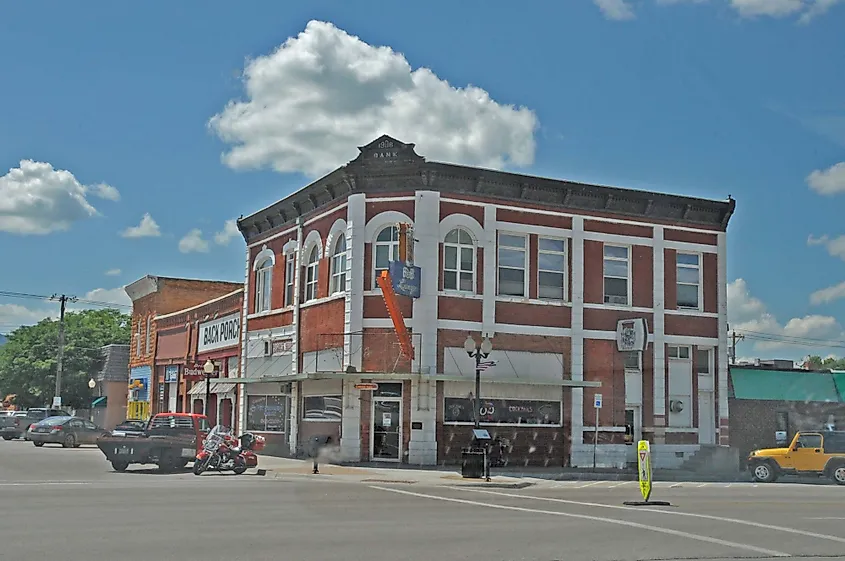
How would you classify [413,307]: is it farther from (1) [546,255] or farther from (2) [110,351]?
(2) [110,351]

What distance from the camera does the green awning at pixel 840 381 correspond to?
40.8 meters

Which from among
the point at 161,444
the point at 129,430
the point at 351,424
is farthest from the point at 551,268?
the point at 129,430

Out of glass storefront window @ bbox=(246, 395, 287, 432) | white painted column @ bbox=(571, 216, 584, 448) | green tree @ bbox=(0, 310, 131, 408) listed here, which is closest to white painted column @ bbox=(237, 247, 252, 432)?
glass storefront window @ bbox=(246, 395, 287, 432)

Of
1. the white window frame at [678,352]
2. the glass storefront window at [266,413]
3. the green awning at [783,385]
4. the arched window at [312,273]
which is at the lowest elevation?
the glass storefront window at [266,413]

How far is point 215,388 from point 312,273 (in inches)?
419

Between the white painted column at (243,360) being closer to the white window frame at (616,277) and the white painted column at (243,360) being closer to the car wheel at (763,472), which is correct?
the white window frame at (616,277)

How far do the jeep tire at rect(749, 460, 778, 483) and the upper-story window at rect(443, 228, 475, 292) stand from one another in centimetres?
1066

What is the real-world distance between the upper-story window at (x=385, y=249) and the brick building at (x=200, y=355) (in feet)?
31.4

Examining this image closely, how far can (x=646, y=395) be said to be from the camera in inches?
1363

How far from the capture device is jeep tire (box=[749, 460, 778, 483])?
3022cm

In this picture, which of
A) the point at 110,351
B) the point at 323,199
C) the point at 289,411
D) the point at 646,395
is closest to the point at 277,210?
the point at 323,199

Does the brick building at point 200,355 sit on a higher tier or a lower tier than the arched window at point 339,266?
lower

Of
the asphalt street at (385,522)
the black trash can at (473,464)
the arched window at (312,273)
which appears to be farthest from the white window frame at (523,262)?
the asphalt street at (385,522)

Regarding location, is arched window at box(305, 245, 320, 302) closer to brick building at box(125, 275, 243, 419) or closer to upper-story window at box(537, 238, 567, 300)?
upper-story window at box(537, 238, 567, 300)
